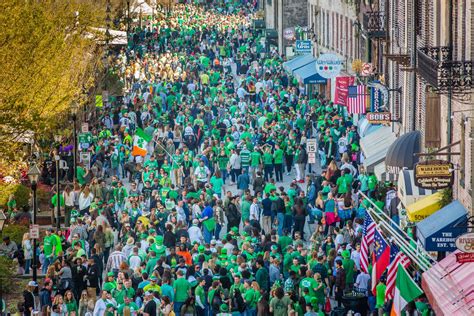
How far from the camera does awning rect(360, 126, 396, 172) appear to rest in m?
47.1

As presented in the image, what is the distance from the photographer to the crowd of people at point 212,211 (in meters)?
33.4

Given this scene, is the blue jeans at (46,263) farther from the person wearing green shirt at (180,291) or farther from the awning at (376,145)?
the awning at (376,145)

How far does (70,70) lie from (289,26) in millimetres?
38447

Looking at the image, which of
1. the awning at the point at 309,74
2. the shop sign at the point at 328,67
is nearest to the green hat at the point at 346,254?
the shop sign at the point at 328,67

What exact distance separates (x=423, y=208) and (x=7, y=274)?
9400 millimetres

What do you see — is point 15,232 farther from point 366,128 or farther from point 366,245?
point 366,128

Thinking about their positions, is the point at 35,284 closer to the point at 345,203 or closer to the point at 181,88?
the point at 345,203

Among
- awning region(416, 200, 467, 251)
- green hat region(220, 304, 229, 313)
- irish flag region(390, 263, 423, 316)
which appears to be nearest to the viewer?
irish flag region(390, 263, 423, 316)

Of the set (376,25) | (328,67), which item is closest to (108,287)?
(376,25)

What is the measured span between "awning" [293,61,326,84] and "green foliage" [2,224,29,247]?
28917mm

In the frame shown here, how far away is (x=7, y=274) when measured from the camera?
1505 inches

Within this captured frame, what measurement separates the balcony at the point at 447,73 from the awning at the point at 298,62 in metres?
40.9

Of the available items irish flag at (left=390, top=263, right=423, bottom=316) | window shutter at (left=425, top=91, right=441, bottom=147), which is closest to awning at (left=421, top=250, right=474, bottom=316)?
irish flag at (left=390, top=263, right=423, bottom=316)

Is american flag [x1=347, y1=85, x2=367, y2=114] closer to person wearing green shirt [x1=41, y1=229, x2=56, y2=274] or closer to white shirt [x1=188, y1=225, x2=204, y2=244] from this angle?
white shirt [x1=188, y1=225, x2=204, y2=244]
